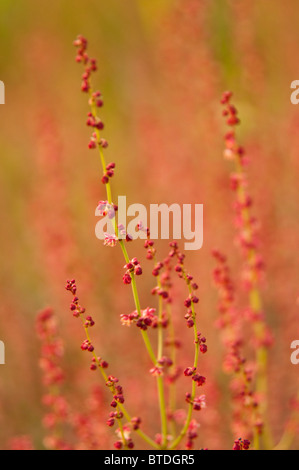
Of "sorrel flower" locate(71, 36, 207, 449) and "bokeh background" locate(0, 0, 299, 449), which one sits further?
"bokeh background" locate(0, 0, 299, 449)

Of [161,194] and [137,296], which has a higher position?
[161,194]

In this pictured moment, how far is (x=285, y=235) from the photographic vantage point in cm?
286

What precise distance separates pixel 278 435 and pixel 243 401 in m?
0.99

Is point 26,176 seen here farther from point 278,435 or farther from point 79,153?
point 278,435

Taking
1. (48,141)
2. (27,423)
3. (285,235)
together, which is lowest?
(27,423)

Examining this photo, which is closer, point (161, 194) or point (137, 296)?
point (137, 296)

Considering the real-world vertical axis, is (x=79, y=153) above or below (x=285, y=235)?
above

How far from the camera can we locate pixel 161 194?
3947 millimetres

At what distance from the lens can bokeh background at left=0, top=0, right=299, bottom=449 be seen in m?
2.85

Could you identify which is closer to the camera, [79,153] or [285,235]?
[285,235]

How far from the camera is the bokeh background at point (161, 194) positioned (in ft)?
9.34

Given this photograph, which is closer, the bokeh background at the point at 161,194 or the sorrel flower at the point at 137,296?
the sorrel flower at the point at 137,296
